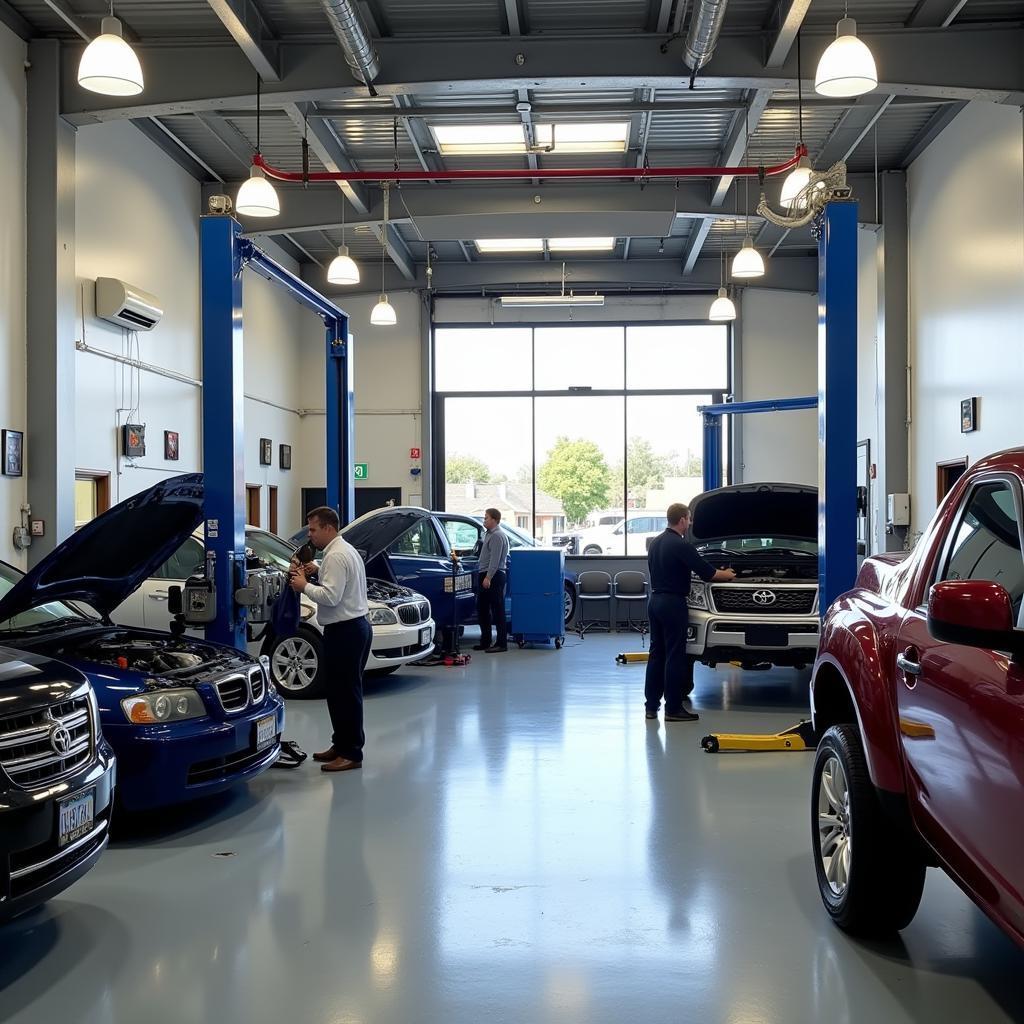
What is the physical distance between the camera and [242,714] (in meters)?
5.17

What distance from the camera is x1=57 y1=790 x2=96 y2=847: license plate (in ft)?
10.7

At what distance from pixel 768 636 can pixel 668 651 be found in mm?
797

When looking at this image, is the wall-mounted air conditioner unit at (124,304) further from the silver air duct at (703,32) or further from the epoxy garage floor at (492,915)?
the epoxy garage floor at (492,915)

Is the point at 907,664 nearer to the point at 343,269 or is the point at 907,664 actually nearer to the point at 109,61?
the point at 109,61

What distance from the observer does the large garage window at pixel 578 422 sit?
18234 millimetres

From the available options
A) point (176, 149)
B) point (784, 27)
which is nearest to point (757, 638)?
point (784, 27)

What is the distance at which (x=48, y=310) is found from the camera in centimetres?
936

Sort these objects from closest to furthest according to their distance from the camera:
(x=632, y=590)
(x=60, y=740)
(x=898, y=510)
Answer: (x=60, y=740) < (x=898, y=510) < (x=632, y=590)

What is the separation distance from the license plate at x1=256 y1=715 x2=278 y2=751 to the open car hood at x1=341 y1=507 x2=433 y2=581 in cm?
321

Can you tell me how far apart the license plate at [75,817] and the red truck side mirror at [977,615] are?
2.70 meters

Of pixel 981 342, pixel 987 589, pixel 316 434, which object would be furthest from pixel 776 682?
pixel 316 434

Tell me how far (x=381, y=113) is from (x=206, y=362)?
5337 mm

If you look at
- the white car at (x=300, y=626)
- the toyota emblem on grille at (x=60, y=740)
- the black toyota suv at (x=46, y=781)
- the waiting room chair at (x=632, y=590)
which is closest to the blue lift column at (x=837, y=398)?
the white car at (x=300, y=626)

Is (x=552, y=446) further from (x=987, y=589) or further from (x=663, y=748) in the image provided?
(x=987, y=589)
